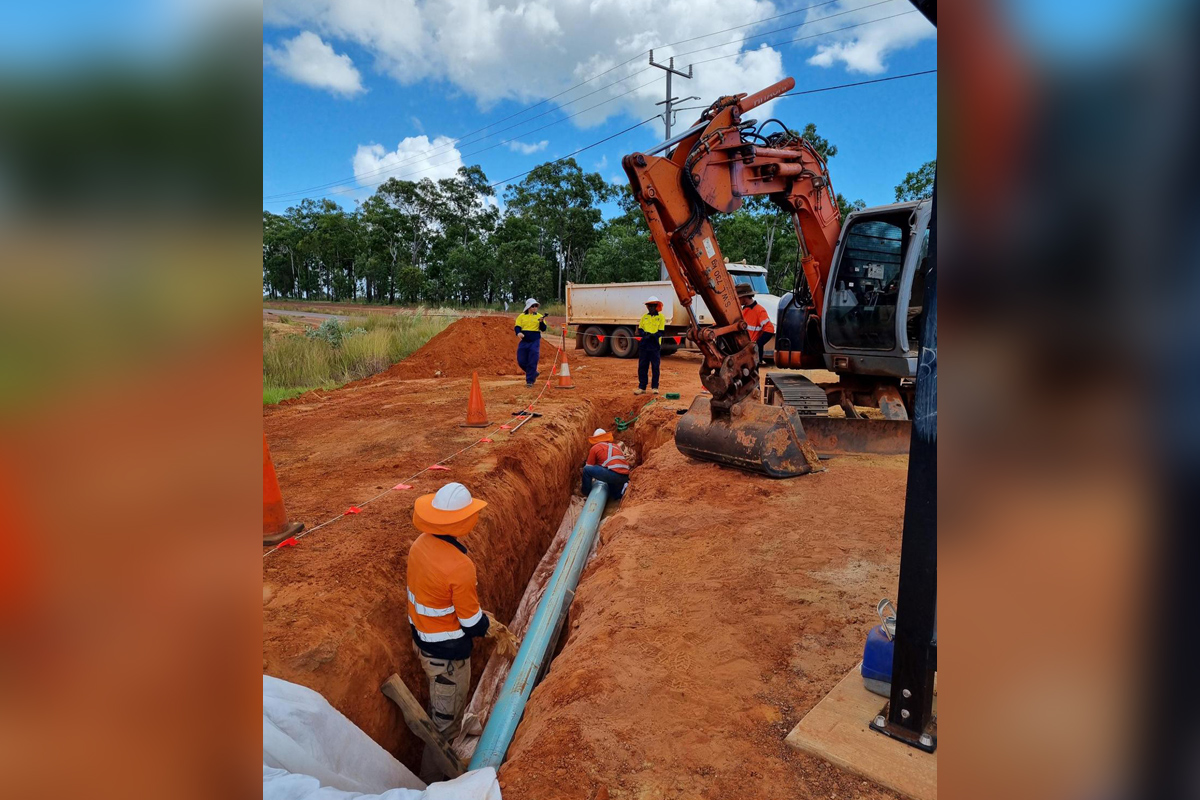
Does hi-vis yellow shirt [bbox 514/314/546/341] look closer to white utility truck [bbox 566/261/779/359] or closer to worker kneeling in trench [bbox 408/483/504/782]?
white utility truck [bbox 566/261/779/359]

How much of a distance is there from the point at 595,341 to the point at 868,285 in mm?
13873

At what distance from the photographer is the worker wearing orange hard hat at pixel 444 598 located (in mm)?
4402

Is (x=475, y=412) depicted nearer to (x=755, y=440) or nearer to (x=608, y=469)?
(x=608, y=469)

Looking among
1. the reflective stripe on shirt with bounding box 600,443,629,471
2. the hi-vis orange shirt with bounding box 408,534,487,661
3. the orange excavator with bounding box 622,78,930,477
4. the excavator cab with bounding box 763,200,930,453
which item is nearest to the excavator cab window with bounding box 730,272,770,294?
the orange excavator with bounding box 622,78,930,477

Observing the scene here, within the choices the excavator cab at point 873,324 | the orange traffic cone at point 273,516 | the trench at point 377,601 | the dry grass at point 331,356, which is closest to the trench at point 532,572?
the trench at point 377,601

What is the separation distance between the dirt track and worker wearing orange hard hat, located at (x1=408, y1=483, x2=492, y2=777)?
1.13 ft

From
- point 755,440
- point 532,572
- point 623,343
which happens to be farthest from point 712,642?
point 623,343
